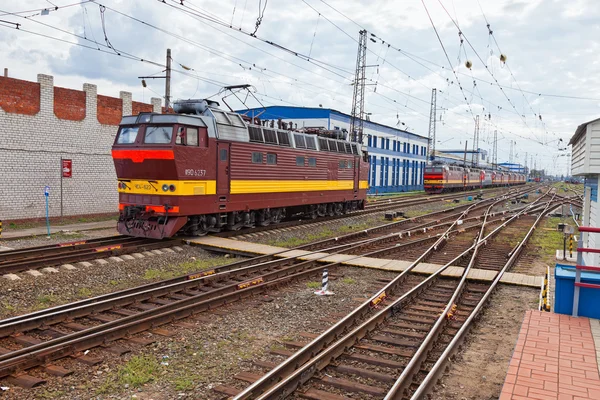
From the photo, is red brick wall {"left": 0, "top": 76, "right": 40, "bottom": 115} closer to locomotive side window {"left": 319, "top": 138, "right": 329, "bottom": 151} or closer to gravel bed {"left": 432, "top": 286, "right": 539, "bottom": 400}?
locomotive side window {"left": 319, "top": 138, "right": 329, "bottom": 151}

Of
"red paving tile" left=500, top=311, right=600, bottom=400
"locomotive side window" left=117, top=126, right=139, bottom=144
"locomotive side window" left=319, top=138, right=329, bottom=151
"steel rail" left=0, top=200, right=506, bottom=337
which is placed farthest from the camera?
"locomotive side window" left=319, top=138, right=329, bottom=151

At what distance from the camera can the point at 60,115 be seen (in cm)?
2031

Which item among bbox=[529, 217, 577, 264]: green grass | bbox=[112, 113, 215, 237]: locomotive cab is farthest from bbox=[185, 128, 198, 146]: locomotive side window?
bbox=[529, 217, 577, 264]: green grass

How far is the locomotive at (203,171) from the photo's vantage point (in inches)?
555

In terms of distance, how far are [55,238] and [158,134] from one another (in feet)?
17.8

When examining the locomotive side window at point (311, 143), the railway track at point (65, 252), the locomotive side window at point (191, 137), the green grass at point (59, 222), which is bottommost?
the green grass at point (59, 222)

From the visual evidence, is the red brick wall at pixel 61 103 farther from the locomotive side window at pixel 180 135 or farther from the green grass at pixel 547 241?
the green grass at pixel 547 241

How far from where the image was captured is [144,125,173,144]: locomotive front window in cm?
1401

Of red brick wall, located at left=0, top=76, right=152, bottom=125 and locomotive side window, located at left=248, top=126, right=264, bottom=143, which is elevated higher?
red brick wall, located at left=0, top=76, right=152, bottom=125

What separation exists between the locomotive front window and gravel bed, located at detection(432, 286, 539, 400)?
969 centimetres

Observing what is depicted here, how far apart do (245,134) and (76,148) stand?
906cm

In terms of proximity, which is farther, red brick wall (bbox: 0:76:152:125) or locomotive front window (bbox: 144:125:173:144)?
red brick wall (bbox: 0:76:152:125)

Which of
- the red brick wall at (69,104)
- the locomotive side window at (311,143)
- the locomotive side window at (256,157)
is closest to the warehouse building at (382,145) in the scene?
the locomotive side window at (311,143)

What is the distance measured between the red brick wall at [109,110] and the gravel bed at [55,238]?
6.34 meters
